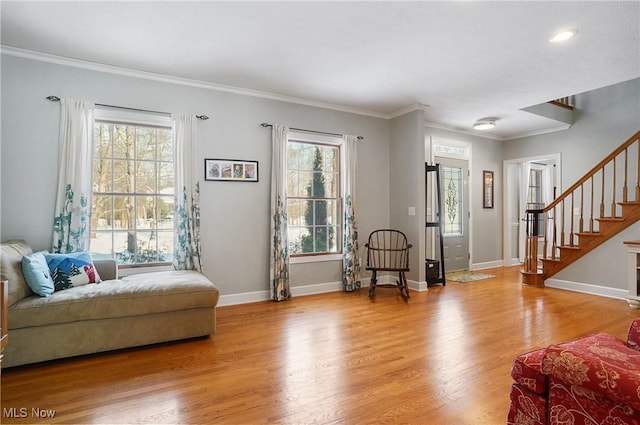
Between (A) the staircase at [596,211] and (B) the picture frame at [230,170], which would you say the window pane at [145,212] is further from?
(A) the staircase at [596,211]

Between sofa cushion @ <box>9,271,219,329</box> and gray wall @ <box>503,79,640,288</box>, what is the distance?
17.2ft

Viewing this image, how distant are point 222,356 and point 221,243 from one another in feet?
5.62

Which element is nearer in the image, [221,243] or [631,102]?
[221,243]

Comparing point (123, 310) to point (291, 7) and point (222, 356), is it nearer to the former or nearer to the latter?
point (222, 356)

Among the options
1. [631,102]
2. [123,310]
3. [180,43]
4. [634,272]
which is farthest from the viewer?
[631,102]

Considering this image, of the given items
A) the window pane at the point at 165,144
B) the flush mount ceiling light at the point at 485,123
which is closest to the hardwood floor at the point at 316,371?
the window pane at the point at 165,144

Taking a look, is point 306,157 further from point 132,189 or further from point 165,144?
point 132,189

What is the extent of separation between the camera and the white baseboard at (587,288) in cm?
459

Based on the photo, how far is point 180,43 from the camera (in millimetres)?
3139

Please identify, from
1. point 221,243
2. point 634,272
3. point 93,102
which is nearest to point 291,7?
point 93,102

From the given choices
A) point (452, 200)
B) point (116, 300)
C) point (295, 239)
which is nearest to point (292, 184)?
point (295, 239)

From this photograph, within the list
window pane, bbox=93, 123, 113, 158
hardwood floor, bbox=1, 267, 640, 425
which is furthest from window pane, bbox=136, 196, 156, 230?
hardwood floor, bbox=1, 267, 640, 425

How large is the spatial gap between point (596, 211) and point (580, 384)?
18.1 feet

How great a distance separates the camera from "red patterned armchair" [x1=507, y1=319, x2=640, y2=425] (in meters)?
1.15
